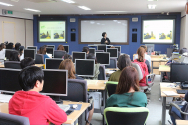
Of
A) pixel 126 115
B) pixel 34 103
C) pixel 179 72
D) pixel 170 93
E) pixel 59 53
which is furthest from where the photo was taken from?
pixel 59 53

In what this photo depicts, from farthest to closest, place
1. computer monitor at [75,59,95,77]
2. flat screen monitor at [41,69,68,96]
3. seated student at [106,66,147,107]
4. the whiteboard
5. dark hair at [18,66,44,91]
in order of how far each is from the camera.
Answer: the whiteboard < computer monitor at [75,59,95,77] < flat screen monitor at [41,69,68,96] < seated student at [106,66,147,107] < dark hair at [18,66,44,91]

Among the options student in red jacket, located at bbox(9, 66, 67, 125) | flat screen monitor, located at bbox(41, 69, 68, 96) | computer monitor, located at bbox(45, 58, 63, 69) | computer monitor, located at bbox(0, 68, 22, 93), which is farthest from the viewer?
computer monitor, located at bbox(45, 58, 63, 69)

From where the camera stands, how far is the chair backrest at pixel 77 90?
2.89 metres

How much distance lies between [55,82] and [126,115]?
43.8 inches

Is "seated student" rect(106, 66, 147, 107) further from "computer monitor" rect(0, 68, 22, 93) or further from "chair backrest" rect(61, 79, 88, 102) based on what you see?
"computer monitor" rect(0, 68, 22, 93)

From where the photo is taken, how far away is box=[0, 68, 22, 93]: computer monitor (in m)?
2.87

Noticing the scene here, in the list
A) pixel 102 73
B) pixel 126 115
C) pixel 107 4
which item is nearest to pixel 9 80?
pixel 126 115

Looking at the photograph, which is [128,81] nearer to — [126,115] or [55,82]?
[126,115]

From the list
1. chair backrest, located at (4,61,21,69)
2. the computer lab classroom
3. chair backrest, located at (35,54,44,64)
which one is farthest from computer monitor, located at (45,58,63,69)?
chair backrest, located at (35,54,44,64)

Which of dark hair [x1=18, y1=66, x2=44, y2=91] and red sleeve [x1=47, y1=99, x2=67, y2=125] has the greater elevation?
dark hair [x1=18, y1=66, x2=44, y2=91]

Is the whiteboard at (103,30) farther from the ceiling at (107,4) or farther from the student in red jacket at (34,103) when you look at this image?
the student in red jacket at (34,103)

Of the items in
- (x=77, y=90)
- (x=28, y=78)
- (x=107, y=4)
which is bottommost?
(x=77, y=90)

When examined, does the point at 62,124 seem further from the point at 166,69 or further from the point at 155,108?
the point at 166,69

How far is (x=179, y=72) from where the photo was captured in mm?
3654
